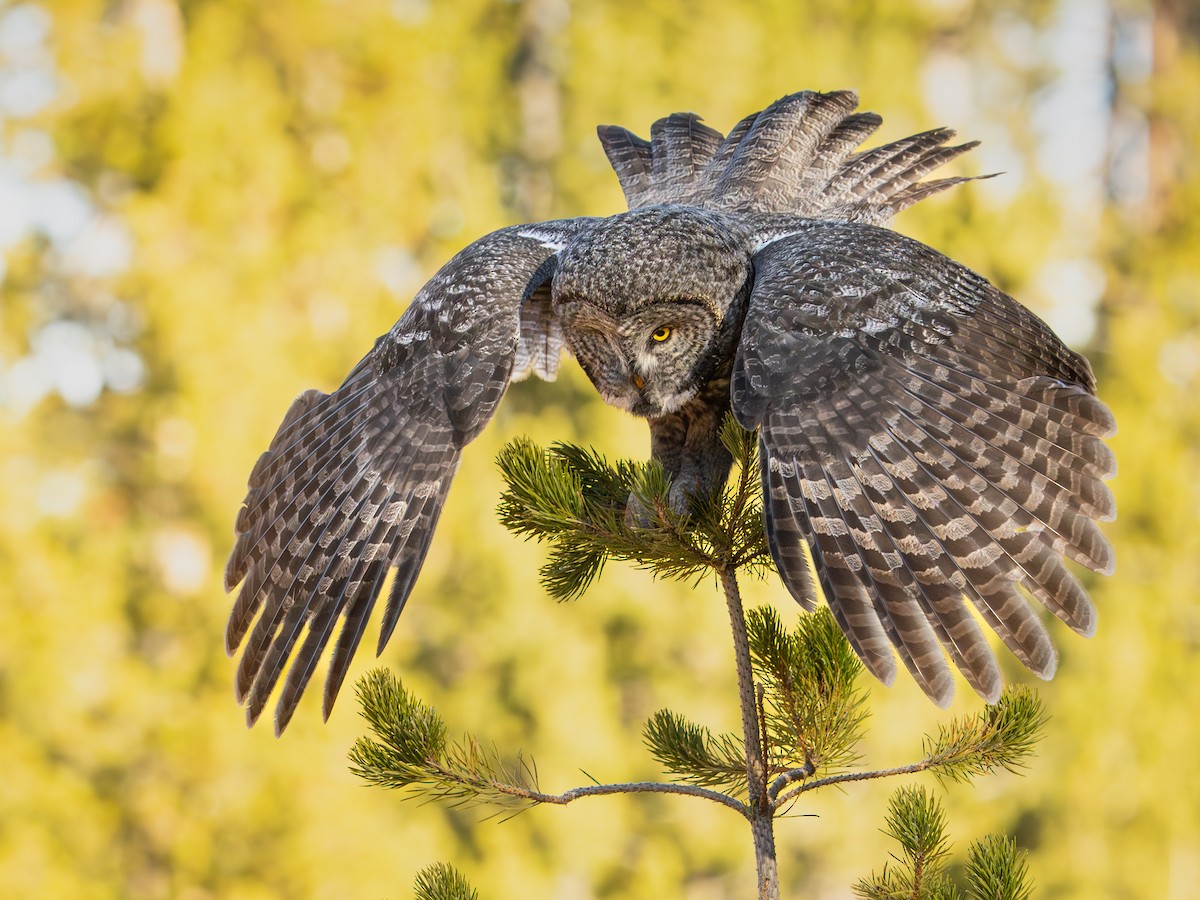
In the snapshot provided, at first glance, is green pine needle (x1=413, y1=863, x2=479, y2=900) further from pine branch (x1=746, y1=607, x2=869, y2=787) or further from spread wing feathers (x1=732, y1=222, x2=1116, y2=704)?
spread wing feathers (x1=732, y1=222, x2=1116, y2=704)

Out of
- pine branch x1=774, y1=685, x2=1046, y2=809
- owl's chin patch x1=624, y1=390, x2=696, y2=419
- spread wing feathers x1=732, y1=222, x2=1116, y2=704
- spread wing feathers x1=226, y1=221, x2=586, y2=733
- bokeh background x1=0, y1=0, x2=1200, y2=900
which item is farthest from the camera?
bokeh background x1=0, y1=0, x2=1200, y2=900

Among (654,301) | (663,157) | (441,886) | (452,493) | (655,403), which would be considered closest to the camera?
(441,886)

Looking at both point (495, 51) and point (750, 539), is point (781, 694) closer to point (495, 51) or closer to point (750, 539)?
point (750, 539)

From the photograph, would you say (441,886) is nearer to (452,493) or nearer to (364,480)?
(364,480)

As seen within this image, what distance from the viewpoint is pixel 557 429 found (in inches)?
364

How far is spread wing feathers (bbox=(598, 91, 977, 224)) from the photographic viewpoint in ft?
12.8

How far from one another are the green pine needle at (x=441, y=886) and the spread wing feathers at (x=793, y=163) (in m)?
2.07

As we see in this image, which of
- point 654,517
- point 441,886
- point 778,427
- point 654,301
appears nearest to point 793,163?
point 654,301

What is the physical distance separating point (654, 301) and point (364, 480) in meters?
0.80

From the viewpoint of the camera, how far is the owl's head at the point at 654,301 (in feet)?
9.56

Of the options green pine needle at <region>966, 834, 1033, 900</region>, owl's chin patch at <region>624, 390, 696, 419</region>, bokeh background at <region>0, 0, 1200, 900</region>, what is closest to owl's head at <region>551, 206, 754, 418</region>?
owl's chin patch at <region>624, 390, 696, 419</region>

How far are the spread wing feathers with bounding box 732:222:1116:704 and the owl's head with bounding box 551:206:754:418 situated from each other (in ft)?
0.62

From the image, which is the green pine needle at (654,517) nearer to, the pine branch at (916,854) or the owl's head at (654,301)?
the owl's head at (654,301)

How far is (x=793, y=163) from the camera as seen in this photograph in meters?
3.97
